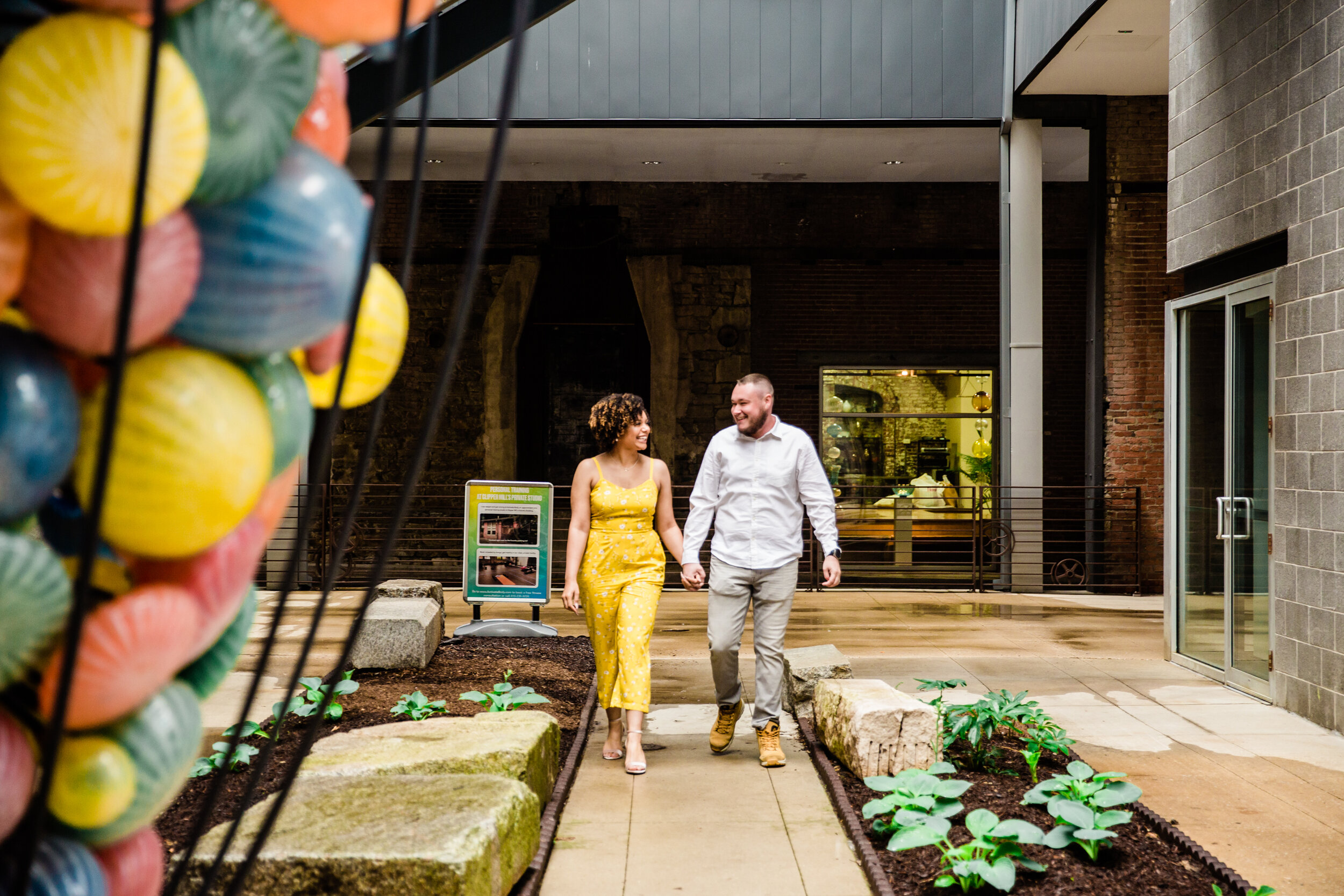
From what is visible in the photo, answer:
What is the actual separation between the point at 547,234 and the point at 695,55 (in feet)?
14.9

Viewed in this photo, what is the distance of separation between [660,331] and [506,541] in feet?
25.9

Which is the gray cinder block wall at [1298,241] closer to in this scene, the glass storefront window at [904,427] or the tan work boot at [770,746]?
the tan work boot at [770,746]

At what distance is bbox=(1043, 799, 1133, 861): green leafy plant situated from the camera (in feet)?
12.2

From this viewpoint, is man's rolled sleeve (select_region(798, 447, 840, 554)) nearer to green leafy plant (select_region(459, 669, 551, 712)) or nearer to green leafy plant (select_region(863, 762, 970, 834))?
green leafy plant (select_region(863, 762, 970, 834))

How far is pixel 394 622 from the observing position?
7.22 metres

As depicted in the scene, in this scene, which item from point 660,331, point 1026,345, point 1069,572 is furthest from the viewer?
point 660,331

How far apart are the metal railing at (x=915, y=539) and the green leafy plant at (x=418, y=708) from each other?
7353mm

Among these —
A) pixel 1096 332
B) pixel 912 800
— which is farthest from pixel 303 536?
pixel 1096 332

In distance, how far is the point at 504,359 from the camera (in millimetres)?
16531

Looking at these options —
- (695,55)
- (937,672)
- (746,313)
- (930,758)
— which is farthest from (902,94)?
(930,758)

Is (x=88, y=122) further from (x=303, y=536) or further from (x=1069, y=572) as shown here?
(x=1069, y=572)

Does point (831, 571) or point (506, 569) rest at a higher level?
point (831, 571)

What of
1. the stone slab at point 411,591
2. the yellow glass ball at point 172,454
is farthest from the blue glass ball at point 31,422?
the stone slab at point 411,591

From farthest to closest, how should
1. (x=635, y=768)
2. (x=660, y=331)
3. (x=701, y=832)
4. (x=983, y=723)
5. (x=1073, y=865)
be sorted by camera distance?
(x=660, y=331) < (x=635, y=768) < (x=983, y=723) < (x=701, y=832) < (x=1073, y=865)
